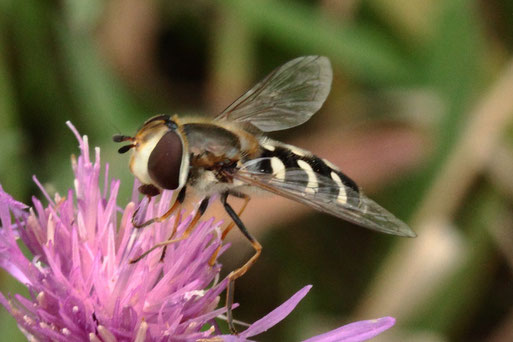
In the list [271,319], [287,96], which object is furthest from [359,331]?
[287,96]

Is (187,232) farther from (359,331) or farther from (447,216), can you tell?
(447,216)

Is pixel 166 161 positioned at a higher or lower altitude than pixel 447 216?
higher

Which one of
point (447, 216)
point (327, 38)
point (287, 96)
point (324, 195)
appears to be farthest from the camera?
point (327, 38)

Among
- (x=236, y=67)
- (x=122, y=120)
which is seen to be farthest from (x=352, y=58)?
(x=122, y=120)

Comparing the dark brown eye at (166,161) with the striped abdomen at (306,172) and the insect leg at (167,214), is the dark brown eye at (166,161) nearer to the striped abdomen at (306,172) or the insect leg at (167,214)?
the insect leg at (167,214)

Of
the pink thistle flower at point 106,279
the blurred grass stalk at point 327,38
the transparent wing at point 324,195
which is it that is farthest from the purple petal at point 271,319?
the blurred grass stalk at point 327,38

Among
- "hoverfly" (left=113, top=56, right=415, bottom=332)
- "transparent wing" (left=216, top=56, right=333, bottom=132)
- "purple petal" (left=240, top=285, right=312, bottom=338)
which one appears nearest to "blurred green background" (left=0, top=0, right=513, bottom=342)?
"transparent wing" (left=216, top=56, right=333, bottom=132)
